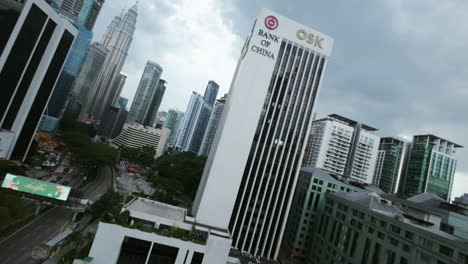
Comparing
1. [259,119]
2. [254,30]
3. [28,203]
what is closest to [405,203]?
[259,119]

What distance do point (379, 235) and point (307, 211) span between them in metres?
23.6

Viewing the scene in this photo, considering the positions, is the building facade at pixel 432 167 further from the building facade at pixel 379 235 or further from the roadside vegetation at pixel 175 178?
the roadside vegetation at pixel 175 178

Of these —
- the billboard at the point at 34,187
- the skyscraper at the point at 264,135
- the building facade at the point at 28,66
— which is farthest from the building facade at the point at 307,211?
the building facade at the point at 28,66

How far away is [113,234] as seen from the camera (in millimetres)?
32312

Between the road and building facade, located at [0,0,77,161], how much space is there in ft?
87.2

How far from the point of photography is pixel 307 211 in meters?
62.1

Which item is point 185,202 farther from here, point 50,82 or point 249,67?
point 50,82

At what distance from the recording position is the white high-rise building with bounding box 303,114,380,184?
411 ft

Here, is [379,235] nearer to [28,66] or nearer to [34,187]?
[34,187]

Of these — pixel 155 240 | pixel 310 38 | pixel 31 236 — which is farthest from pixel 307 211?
pixel 31 236

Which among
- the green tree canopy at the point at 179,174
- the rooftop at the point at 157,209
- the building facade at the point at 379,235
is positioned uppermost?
the building facade at the point at 379,235

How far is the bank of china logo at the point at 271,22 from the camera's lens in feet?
171

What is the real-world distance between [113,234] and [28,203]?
89.3 ft

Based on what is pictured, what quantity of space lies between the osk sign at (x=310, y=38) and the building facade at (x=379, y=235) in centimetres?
3714
